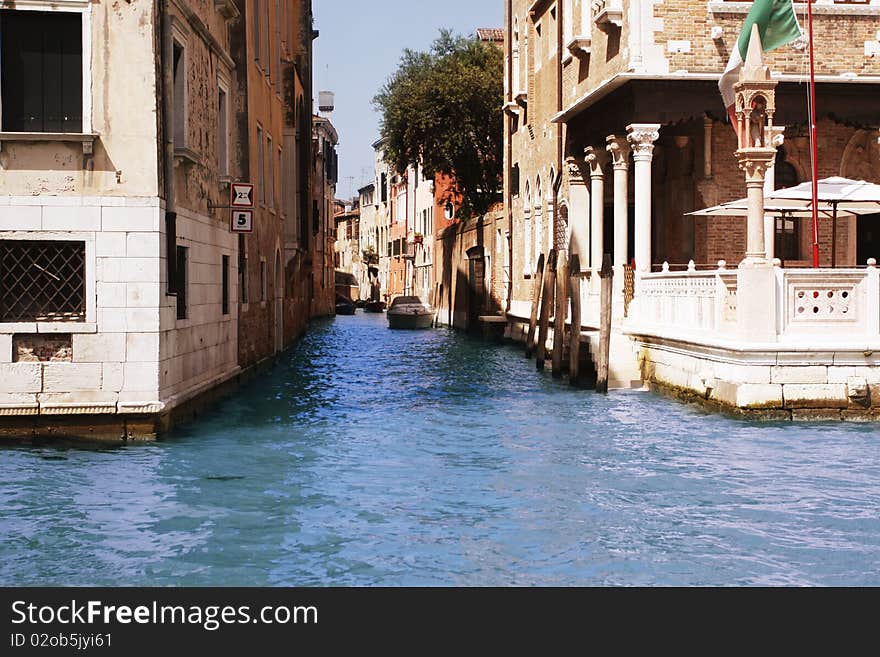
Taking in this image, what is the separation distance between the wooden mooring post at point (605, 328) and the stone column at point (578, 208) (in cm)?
561

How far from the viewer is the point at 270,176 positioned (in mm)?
22797

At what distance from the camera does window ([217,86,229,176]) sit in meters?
15.7

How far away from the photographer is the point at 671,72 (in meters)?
17.2

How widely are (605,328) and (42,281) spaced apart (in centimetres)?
784

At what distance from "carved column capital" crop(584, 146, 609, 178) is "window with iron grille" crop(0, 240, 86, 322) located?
1114cm

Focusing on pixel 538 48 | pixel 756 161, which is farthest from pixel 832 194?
pixel 538 48

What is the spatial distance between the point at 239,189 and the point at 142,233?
4014mm

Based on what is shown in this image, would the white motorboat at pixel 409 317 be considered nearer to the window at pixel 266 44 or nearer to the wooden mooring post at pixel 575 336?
the window at pixel 266 44

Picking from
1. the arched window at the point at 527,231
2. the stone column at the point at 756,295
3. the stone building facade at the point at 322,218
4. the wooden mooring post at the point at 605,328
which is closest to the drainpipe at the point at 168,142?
the stone column at the point at 756,295

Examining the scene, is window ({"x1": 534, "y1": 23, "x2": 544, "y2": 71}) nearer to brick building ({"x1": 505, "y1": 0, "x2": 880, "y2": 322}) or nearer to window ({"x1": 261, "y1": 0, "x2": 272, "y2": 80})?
brick building ({"x1": 505, "y1": 0, "x2": 880, "y2": 322})
